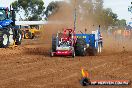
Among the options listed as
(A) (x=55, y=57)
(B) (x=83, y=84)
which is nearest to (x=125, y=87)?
(B) (x=83, y=84)

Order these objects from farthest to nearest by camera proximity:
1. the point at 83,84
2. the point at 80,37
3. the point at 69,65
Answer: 1. the point at 80,37
2. the point at 69,65
3. the point at 83,84

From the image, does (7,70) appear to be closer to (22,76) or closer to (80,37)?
(22,76)

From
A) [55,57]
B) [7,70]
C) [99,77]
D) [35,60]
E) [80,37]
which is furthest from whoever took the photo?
[80,37]

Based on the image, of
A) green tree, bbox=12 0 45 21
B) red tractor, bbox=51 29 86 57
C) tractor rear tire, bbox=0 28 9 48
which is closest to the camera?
red tractor, bbox=51 29 86 57

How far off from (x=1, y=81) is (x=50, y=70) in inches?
111

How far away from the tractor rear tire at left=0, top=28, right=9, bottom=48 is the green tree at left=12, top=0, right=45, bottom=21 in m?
75.4

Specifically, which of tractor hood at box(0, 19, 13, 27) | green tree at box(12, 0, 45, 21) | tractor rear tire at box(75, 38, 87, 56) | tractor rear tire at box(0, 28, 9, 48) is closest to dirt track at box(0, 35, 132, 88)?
tractor rear tire at box(75, 38, 87, 56)

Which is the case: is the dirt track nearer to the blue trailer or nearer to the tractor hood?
the blue trailer

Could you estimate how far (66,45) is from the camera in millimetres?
19844

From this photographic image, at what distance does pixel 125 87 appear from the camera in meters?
9.99

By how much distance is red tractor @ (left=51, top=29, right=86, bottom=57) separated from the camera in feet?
64.2

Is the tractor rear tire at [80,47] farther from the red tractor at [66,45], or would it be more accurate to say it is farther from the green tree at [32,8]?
the green tree at [32,8]

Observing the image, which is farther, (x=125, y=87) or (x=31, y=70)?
(x=31, y=70)

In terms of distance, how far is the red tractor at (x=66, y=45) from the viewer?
770 inches
